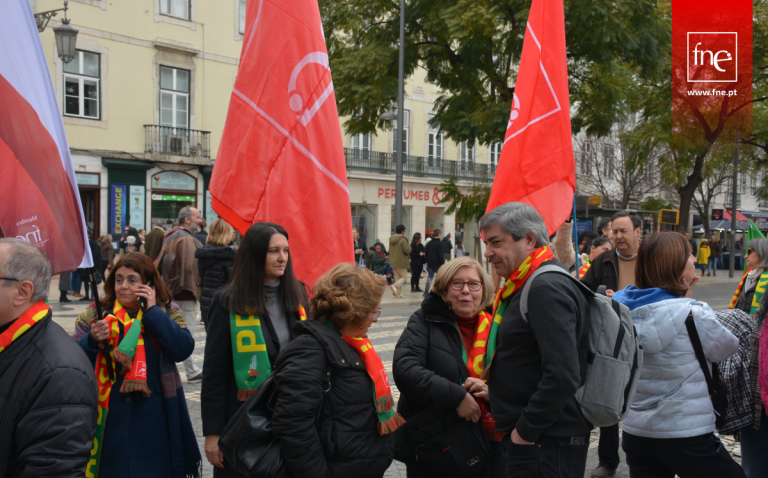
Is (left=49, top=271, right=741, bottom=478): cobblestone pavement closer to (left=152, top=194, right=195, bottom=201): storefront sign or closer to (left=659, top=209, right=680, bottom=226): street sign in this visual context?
(left=659, top=209, right=680, bottom=226): street sign

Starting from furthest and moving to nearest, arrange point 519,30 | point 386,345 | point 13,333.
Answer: point 519,30
point 386,345
point 13,333


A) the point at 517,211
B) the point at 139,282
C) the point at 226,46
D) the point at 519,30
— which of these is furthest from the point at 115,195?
the point at 517,211

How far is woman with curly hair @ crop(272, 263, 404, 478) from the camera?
2340mm

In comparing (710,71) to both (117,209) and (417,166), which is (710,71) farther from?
(117,209)

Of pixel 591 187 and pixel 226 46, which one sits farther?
pixel 591 187

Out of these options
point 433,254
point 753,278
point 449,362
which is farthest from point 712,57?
point 449,362

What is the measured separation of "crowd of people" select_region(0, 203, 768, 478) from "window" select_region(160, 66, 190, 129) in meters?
21.0

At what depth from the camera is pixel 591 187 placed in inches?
1371

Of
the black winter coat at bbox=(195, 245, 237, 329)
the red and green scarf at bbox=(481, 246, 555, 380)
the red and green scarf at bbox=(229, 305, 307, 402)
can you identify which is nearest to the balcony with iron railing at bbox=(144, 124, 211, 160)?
the black winter coat at bbox=(195, 245, 237, 329)

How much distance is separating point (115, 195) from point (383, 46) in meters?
11.3

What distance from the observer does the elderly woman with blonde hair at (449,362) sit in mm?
2918

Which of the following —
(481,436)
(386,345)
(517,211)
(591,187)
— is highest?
(591,187)

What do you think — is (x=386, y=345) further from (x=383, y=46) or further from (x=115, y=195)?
(x=115, y=195)

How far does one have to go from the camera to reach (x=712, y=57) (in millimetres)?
16016
